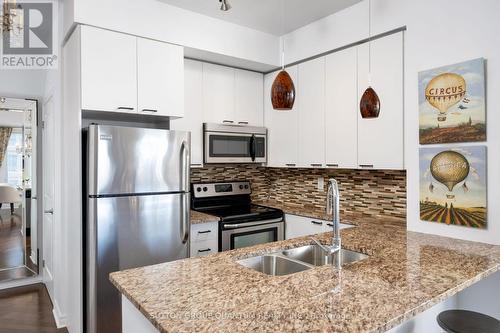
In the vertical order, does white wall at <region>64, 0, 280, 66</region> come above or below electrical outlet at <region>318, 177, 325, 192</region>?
above

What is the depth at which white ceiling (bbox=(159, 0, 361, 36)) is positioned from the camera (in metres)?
2.76

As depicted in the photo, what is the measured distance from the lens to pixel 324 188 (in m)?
3.51

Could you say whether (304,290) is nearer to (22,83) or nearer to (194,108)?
(194,108)

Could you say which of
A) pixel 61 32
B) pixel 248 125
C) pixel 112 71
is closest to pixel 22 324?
pixel 112 71

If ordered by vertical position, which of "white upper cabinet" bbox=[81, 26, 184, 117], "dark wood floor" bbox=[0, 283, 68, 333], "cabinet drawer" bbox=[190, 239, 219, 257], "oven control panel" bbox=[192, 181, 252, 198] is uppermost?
"white upper cabinet" bbox=[81, 26, 184, 117]

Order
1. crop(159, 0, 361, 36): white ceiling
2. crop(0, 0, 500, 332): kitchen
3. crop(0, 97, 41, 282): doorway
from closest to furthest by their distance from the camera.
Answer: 1. crop(0, 0, 500, 332): kitchen
2. crop(159, 0, 361, 36): white ceiling
3. crop(0, 97, 41, 282): doorway

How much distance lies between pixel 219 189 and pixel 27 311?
2.12 metres

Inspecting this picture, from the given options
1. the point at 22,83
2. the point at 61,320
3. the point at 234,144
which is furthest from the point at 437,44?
the point at 22,83

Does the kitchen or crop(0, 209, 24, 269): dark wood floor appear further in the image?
crop(0, 209, 24, 269): dark wood floor

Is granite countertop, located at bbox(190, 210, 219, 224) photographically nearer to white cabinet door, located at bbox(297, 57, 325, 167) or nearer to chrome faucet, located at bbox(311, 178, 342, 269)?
white cabinet door, located at bbox(297, 57, 325, 167)

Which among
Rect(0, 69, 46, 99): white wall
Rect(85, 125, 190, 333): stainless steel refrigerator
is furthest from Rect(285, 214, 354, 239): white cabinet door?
Rect(0, 69, 46, 99): white wall

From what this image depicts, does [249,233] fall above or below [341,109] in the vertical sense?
below

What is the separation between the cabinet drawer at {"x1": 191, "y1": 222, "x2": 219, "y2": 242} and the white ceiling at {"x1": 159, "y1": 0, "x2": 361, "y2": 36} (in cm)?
183

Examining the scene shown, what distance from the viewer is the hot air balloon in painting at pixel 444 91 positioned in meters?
2.10
